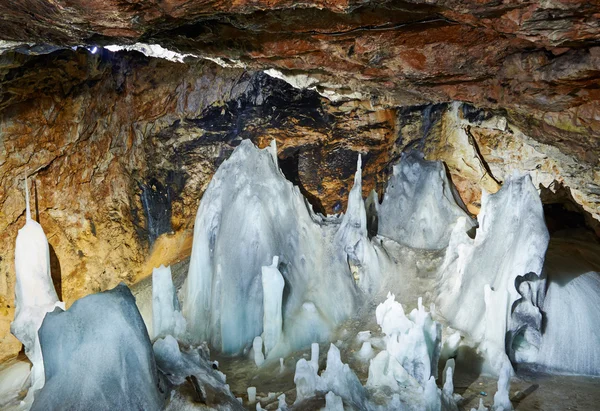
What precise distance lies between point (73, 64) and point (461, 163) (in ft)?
26.0

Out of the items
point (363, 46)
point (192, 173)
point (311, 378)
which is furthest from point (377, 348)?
point (192, 173)

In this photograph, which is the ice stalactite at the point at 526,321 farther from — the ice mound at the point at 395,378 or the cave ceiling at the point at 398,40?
the cave ceiling at the point at 398,40

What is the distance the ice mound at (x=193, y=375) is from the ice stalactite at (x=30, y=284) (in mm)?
3204

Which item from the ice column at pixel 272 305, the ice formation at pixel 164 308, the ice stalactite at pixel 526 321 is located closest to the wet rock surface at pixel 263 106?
the ice stalactite at pixel 526 321

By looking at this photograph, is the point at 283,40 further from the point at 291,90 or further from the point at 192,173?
the point at 192,173

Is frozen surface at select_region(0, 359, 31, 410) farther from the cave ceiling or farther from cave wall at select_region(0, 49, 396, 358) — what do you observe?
the cave ceiling

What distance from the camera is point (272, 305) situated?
732 centimetres

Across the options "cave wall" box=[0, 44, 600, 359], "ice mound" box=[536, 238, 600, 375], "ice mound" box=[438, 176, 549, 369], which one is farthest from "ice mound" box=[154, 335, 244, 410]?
"cave wall" box=[0, 44, 600, 359]

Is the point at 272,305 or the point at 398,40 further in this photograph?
the point at 272,305

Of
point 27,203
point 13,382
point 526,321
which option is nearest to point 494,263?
point 526,321

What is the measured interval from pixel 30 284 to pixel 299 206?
472cm

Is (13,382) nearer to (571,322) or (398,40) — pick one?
(398,40)

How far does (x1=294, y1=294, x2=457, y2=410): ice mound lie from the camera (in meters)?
5.17

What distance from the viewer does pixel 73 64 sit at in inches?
357
